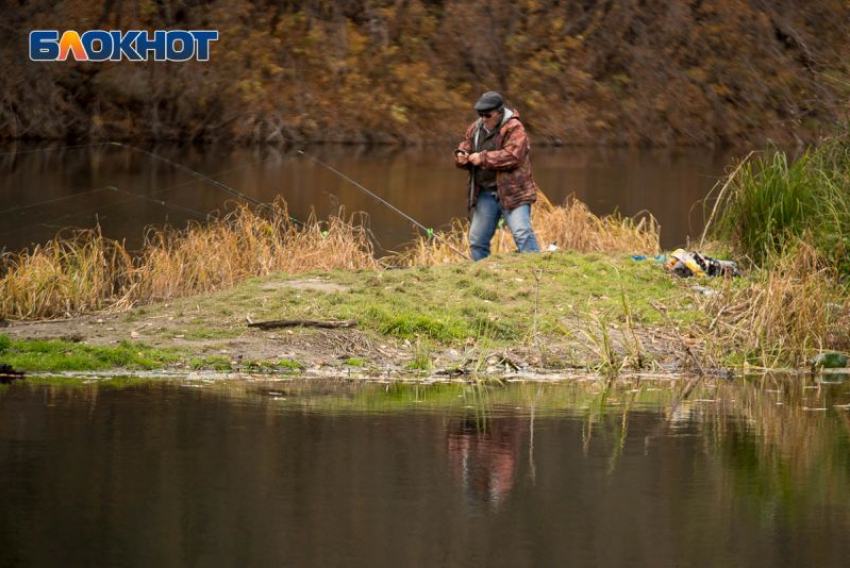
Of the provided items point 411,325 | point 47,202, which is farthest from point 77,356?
point 47,202

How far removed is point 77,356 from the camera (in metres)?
11.9

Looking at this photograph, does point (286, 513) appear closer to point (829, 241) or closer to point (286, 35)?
point (829, 241)

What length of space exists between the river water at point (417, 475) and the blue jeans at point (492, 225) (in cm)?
412

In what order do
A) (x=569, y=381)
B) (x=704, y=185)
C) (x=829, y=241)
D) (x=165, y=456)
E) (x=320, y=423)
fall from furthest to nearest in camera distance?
1. (x=704, y=185)
2. (x=829, y=241)
3. (x=569, y=381)
4. (x=320, y=423)
5. (x=165, y=456)

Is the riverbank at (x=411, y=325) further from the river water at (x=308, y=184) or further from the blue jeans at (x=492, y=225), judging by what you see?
the river water at (x=308, y=184)

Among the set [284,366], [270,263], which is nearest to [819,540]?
[284,366]

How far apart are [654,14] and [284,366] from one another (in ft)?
145

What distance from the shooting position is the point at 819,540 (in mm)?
7152

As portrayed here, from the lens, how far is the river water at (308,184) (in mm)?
31812

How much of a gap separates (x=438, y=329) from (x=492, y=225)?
121 inches

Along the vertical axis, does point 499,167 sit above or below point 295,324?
above

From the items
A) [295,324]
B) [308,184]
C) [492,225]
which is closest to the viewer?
[295,324]

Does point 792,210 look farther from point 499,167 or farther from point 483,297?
point 483,297

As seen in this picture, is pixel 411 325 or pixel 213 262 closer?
pixel 411 325
